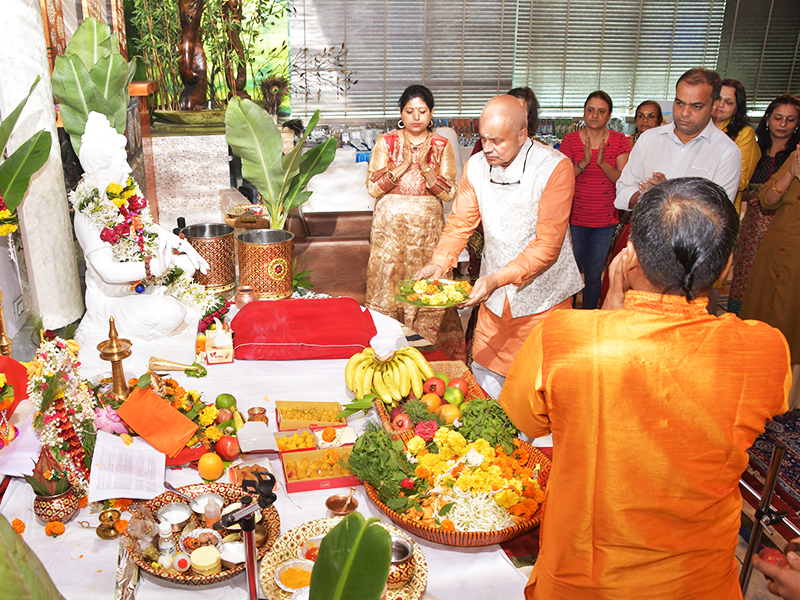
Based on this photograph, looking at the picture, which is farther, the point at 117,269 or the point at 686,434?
the point at 117,269

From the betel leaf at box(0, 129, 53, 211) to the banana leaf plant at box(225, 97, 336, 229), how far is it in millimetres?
1059

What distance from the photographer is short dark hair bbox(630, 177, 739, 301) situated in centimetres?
110

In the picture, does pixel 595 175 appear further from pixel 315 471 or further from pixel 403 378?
pixel 315 471

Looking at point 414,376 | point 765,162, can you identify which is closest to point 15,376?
point 414,376

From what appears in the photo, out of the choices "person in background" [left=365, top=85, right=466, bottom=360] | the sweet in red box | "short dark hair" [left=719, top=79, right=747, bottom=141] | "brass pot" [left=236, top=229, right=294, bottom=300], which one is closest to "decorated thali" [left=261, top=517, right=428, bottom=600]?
the sweet in red box

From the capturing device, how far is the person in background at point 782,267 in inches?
137

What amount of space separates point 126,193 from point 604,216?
3.07 meters

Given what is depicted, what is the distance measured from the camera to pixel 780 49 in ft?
26.6

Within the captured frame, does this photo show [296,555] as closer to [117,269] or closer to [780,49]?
[117,269]

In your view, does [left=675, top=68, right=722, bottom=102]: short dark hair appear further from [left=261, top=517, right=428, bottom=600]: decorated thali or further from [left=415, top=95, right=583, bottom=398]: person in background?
[left=261, top=517, right=428, bottom=600]: decorated thali

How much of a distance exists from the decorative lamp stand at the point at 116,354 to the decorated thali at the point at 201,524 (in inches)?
20.9

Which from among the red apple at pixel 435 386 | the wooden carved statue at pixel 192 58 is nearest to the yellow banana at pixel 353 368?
the red apple at pixel 435 386

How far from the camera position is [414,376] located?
2213 millimetres

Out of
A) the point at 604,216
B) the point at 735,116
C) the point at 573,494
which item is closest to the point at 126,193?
the point at 573,494
